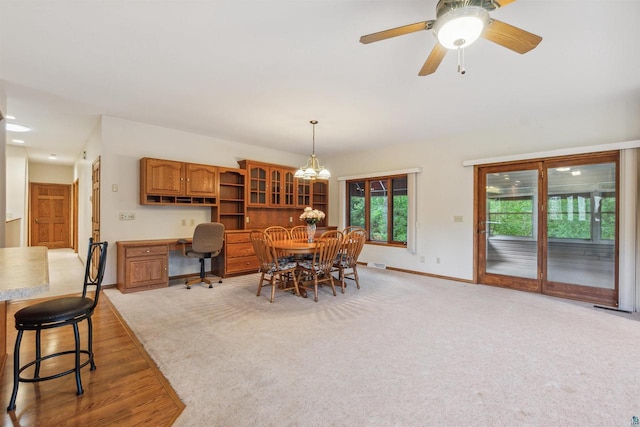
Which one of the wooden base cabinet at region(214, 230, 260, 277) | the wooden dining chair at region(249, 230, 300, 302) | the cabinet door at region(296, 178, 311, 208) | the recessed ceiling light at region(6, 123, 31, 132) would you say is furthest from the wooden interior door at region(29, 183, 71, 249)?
the wooden dining chair at region(249, 230, 300, 302)

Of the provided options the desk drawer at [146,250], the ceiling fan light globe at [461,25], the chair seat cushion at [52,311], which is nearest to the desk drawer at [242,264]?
the desk drawer at [146,250]

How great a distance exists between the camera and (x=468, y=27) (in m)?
1.58

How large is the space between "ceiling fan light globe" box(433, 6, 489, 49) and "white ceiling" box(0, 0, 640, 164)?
49cm

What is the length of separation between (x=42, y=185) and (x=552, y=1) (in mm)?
11462

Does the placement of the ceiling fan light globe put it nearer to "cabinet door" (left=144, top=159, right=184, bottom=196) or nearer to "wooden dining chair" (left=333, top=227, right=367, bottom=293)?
"wooden dining chair" (left=333, top=227, right=367, bottom=293)

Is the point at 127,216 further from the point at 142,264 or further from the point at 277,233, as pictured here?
the point at 277,233

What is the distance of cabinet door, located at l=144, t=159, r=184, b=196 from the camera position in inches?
174

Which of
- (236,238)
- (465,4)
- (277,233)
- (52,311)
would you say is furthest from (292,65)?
(236,238)

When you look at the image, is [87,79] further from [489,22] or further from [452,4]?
[489,22]

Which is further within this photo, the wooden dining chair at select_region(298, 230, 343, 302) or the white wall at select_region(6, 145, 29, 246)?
the white wall at select_region(6, 145, 29, 246)

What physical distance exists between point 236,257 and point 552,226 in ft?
16.4

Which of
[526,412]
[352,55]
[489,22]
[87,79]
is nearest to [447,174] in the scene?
[352,55]

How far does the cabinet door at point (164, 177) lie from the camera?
441 centimetres

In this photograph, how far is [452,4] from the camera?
1591mm
